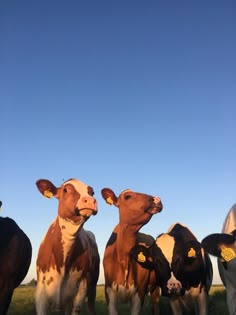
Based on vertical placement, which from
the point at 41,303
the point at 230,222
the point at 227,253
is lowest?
the point at 41,303

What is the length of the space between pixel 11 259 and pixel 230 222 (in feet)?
16.3

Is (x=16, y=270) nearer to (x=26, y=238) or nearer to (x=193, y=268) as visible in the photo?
(x=26, y=238)

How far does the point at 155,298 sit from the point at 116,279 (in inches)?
52.0

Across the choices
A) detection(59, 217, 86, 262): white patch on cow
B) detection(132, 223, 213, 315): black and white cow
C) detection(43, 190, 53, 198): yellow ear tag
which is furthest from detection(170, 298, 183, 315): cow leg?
detection(43, 190, 53, 198): yellow ear tag

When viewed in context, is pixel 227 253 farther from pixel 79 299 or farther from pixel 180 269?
pixel 79 299

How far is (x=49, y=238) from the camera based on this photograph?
9703 millimetres

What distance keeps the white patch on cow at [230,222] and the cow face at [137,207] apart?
1.60 metres

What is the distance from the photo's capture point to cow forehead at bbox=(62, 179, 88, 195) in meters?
9.21

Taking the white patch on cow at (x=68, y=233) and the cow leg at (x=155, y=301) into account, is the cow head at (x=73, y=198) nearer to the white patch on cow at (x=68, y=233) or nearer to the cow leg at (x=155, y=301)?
the white patch on cow at (x=68, y=233)

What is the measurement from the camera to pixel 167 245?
1035cm

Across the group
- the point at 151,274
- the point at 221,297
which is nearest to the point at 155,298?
the point at 151,274

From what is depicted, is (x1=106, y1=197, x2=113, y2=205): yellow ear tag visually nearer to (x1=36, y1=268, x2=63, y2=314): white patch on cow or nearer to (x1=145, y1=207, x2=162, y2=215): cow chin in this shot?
(x1=145, y1=207, x2=162, y2=215): cow chin

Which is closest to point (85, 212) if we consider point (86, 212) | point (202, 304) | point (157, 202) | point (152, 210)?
point (86, 212)

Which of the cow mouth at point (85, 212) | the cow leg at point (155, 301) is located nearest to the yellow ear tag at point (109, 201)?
the cow mouth at point (85, 212)
